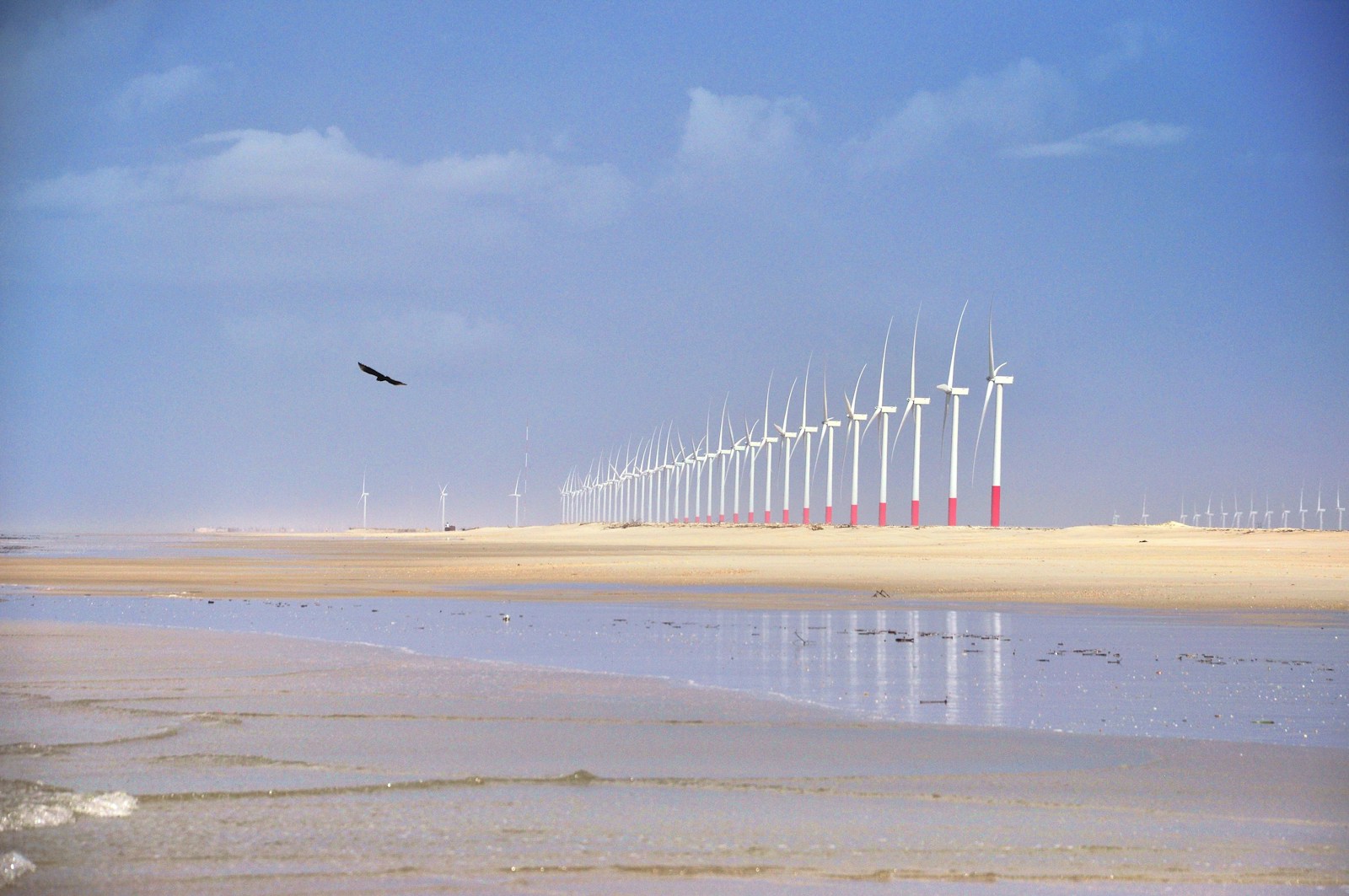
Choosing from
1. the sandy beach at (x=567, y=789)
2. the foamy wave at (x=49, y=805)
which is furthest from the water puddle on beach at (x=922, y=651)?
the foamy wave at (x=49, y=805)

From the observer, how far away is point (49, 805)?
26.5 ft

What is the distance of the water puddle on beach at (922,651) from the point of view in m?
12.7

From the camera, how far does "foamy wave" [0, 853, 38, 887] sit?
6.65 meters

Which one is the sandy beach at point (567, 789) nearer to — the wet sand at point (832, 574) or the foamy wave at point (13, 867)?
the foamy wave at point (13, 867)

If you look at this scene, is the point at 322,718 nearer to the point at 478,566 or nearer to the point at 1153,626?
the point at 1153,626

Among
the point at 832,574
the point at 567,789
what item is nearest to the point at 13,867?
the point at 567,789

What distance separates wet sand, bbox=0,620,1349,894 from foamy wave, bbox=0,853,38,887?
0.26ft

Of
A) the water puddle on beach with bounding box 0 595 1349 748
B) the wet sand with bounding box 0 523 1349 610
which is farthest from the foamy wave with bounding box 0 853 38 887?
the wet sand with bounding box 0 523 1349 610

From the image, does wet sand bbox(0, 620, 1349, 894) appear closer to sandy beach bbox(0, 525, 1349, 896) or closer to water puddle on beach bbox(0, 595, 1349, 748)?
sandy beach bbox(0, 525, 1349, 896)

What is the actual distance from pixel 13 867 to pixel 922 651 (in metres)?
13.3

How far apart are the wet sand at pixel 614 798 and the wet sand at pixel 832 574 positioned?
17.2m

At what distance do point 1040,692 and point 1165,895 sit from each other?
748 centimetres

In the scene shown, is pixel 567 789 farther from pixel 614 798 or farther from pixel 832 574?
pixel 832 574

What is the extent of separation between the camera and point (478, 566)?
1973 inches
